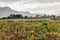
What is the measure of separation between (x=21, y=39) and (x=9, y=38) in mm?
1168

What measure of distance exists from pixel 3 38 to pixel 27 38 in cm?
198

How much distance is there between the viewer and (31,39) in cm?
1816

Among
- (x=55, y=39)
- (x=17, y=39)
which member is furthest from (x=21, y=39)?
(x=55, y=39)

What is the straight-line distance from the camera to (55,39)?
18266mm

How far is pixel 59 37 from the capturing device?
19.2m

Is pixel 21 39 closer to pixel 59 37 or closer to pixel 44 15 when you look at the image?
pixel 59 37

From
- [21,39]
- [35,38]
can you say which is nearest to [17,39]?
[21,39]

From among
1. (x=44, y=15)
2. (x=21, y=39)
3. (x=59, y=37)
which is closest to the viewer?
(x=21, y=39)

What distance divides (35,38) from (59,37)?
2107 mm

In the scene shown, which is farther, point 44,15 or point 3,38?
A: point 44,15

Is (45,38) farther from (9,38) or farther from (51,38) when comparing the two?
(9,38)

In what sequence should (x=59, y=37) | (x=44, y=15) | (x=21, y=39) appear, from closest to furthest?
(x=21, y=39) → (x=59, y=37) → (x=44, y=15)

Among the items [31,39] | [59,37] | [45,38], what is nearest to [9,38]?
[31,39]

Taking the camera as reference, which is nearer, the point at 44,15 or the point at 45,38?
the point at 45,38
